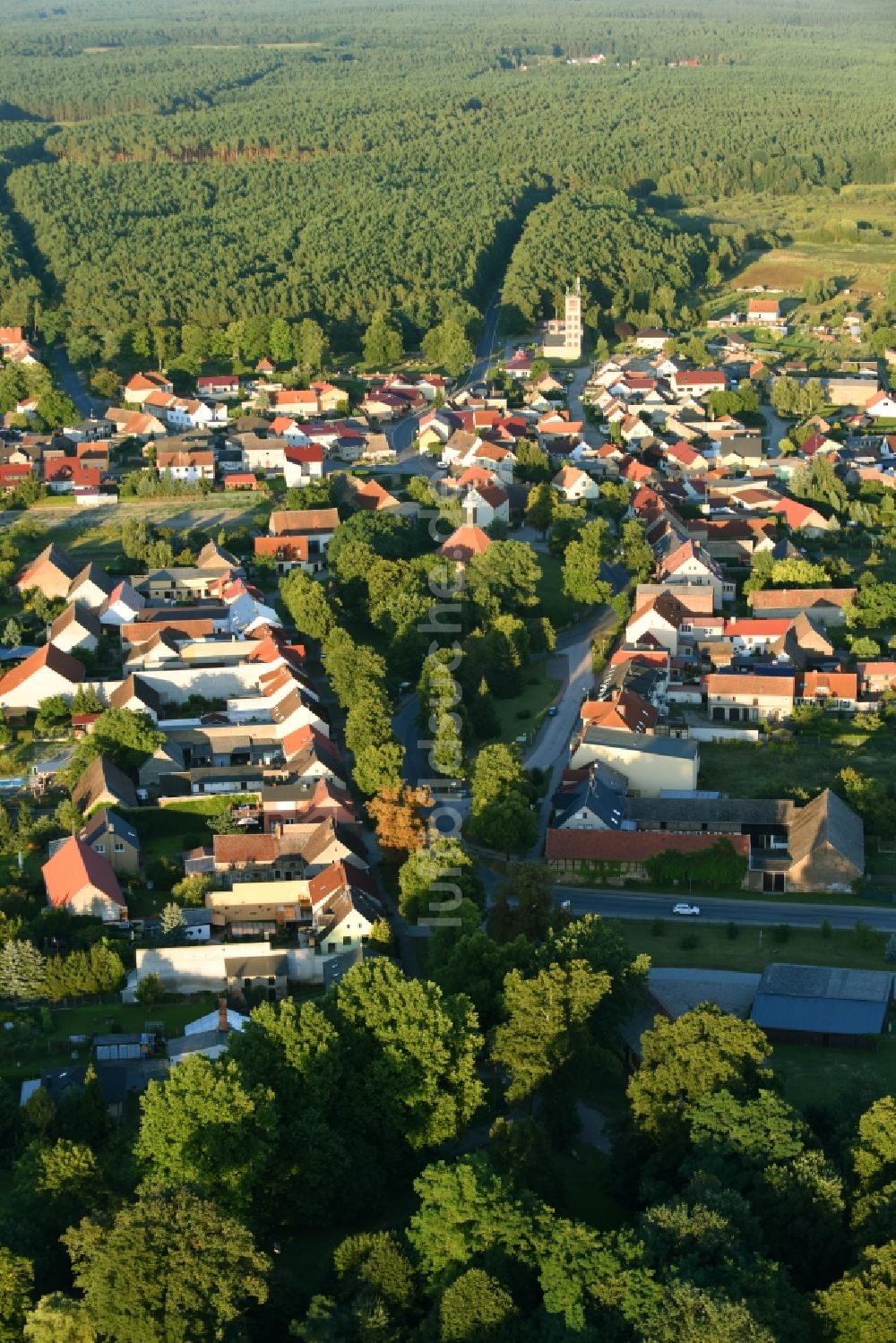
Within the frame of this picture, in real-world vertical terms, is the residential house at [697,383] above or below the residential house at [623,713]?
below

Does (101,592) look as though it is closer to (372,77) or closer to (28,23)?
(372,77)

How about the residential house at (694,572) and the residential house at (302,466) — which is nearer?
the residential house at (694,572)

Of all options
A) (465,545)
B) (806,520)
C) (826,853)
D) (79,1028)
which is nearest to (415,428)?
(465,545)

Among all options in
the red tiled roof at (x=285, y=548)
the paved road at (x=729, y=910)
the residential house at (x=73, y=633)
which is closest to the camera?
the paved road at (x=729, y=910)

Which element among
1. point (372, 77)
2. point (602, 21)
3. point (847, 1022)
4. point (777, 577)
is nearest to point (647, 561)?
point (777, 577)

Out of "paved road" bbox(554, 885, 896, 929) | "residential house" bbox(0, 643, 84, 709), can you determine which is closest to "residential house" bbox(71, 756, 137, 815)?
"residential house" bbox(0, 643, 84, 709)

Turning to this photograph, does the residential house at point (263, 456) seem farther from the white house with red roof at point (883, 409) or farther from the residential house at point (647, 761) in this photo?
the residential house at point (647, 761)

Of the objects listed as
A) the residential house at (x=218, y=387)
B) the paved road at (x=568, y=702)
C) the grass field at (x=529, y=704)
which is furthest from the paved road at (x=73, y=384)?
the grass field at (x=529, y=704)

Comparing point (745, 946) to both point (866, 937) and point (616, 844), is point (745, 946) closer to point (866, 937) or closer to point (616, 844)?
point (866, 937)
